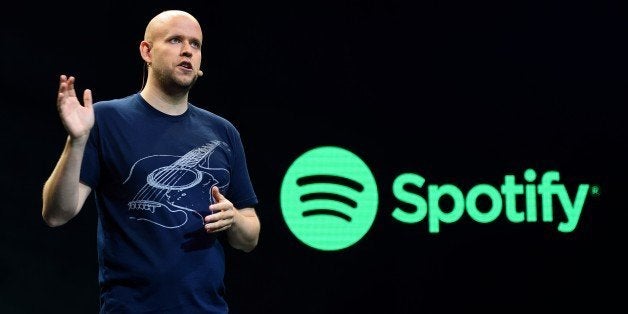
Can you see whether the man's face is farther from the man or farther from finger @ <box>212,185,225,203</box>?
finger @ <box>212,185,225,203</box>

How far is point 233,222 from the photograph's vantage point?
2029mm

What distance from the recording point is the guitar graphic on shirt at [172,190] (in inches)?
75.1

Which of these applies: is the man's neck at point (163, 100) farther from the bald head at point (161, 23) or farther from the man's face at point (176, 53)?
the bald head at point (161, 23)

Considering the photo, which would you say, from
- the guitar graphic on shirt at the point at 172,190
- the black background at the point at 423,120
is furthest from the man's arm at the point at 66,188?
the black background at the point at 423,120

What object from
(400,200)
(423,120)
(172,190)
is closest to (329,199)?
(400,200)

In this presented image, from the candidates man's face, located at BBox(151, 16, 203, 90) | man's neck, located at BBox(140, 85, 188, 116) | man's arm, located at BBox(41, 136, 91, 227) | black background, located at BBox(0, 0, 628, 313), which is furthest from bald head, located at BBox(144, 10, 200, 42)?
black background, located at BBox(0, 0, 628, 313)

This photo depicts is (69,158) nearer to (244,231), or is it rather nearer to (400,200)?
(244,231)

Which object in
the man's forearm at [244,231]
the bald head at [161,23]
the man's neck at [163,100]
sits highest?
the bald head at [161,23]

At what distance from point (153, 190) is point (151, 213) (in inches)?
2.3

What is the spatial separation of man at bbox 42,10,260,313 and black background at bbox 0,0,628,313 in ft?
9.81

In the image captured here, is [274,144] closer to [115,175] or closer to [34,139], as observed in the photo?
[34,139]

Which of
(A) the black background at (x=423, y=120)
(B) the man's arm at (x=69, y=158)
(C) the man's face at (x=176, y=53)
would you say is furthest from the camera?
(A) the black background at (x=423, y=120)

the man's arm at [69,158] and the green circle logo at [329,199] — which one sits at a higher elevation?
the green circle logo at [329,199]

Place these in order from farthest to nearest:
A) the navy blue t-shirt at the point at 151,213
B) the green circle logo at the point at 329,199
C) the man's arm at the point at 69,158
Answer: the green circle logo at the point at 329,199
the navy blue t-shirt at the point at 151,213
the man's arm at the point at 69,158
